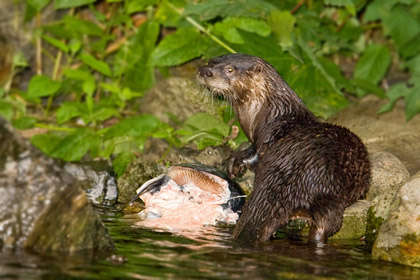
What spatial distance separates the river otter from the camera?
3.67 metres

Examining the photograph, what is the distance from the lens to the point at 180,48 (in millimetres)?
5648

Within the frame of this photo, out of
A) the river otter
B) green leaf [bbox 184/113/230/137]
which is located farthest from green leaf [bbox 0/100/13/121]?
the river otter

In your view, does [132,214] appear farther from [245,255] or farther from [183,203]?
[245,255]

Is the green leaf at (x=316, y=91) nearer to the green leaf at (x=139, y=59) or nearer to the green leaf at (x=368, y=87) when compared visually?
the green leaf at (x=368, y=87)

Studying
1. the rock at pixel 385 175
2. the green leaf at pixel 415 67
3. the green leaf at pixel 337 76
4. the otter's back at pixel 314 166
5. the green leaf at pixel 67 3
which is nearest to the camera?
the otter's back at pixel 314 166

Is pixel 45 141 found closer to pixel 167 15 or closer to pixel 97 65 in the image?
pixel 97 65

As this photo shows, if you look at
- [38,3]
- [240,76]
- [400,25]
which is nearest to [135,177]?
[240,76]

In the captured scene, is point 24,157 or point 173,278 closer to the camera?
point 173,278

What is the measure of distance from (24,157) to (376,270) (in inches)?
62.1

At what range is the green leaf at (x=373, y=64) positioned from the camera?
652cm

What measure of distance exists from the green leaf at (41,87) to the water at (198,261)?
270 centimetres

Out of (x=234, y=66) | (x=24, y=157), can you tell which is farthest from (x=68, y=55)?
(x=24, y=157)

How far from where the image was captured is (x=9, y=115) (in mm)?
6273

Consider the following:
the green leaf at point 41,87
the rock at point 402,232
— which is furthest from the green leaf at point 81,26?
the rock at point 402,232
